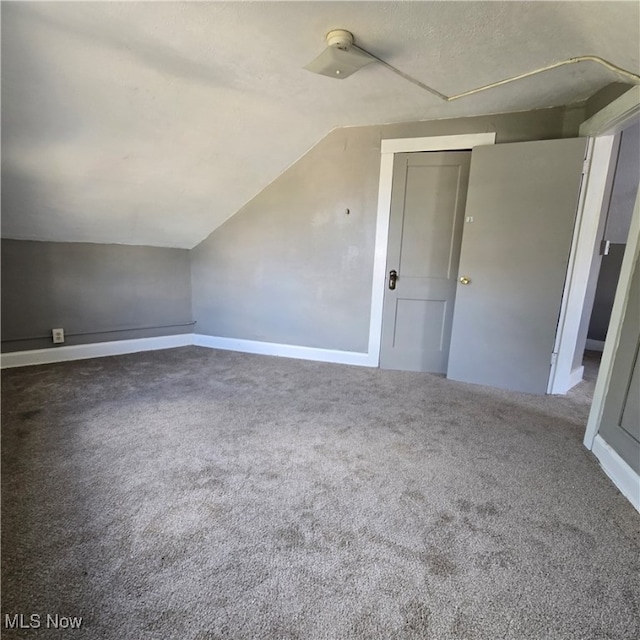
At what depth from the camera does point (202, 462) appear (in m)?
1.75

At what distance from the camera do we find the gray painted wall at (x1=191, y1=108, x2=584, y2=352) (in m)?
3.04

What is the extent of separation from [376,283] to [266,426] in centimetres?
171

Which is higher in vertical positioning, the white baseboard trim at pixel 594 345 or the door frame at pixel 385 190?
the door frame at pixel 385 190

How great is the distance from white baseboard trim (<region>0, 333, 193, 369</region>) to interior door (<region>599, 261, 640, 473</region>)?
12.2 ft

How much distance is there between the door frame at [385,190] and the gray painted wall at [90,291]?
212cm

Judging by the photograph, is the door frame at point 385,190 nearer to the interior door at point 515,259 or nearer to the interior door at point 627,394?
the interior door at point 515,259

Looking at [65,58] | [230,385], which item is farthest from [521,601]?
[65,58]

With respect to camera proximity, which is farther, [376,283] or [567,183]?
[376,283]

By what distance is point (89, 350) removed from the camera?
329 cm

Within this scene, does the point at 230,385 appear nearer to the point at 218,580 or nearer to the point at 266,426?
the point at 266,426

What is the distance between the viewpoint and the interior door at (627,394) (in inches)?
63.8

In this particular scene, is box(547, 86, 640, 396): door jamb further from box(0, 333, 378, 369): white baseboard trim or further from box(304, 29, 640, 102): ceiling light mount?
box(0, 333, 378, 369): white baseboard trim
